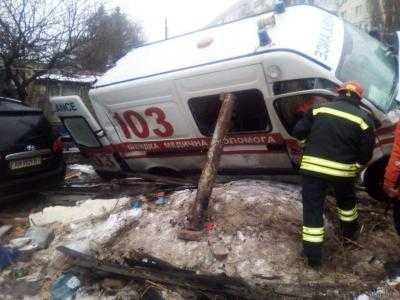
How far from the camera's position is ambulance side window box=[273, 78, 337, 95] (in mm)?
4934

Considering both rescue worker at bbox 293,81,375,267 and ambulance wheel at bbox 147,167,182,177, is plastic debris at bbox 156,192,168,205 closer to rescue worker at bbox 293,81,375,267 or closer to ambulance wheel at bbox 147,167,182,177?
ambulance wheel at bbox 147,167,182,177

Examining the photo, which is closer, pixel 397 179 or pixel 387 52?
pixel 397 179

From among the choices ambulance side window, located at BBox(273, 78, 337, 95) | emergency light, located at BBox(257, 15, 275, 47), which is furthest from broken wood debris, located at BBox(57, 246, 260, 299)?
emergency light, located at BBox(257, 15, 275, 47)

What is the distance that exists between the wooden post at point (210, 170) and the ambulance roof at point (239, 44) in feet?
2.01

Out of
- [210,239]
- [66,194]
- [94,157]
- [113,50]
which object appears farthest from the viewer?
[113,50]

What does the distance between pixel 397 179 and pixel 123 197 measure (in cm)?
360

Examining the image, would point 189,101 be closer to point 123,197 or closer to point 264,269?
point 123,197

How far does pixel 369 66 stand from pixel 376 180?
1.38 metres

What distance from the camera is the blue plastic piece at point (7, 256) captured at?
5160 millimetres

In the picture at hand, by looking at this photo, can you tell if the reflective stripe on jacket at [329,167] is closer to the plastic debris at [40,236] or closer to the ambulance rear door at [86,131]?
the plastic debris at [40,236]

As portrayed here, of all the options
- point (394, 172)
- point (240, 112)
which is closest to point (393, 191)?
point (394, 172)

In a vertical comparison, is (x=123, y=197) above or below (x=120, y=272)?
below

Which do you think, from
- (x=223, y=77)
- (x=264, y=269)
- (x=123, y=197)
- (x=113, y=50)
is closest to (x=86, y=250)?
(x=123, y=197)

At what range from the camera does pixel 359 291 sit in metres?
3.87
